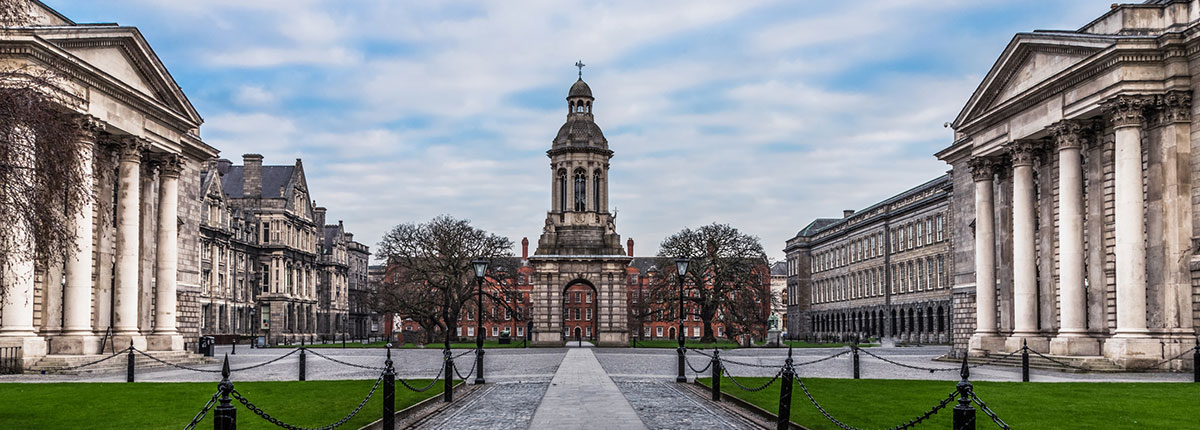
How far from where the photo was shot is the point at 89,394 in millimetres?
21953

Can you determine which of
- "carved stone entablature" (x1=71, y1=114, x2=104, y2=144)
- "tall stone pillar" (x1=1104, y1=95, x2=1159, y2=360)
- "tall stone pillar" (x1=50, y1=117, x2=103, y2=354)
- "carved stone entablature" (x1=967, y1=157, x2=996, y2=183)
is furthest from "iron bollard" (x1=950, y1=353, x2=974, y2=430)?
"carved stone entablature" (x1=967, y1=157, x2=996, y2=183)

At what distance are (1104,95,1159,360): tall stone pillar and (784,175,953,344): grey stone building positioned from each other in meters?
49.0

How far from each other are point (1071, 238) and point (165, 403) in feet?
87.7

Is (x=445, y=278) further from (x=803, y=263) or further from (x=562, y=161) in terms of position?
(x=803, y=263)

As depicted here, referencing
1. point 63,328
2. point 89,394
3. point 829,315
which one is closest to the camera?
point 89,394

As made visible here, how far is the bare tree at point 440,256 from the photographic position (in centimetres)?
7688

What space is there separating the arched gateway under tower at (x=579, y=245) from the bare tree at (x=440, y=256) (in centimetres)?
471

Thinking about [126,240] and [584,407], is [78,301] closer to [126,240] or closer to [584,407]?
[126,240]

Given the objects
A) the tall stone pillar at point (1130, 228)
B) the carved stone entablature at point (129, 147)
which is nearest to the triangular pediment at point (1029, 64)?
the tall stone pillar at point (1130, 228)

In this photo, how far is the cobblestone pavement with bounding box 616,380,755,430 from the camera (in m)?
17.6

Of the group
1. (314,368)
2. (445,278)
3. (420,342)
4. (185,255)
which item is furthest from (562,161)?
(314,368)

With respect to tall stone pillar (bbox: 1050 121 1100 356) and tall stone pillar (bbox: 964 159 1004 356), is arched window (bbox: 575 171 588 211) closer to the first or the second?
tall stone pillar (bbox: 964 159 1004 356)

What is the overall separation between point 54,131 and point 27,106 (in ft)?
1.70

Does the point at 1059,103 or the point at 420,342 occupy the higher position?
the point at 1059,103
